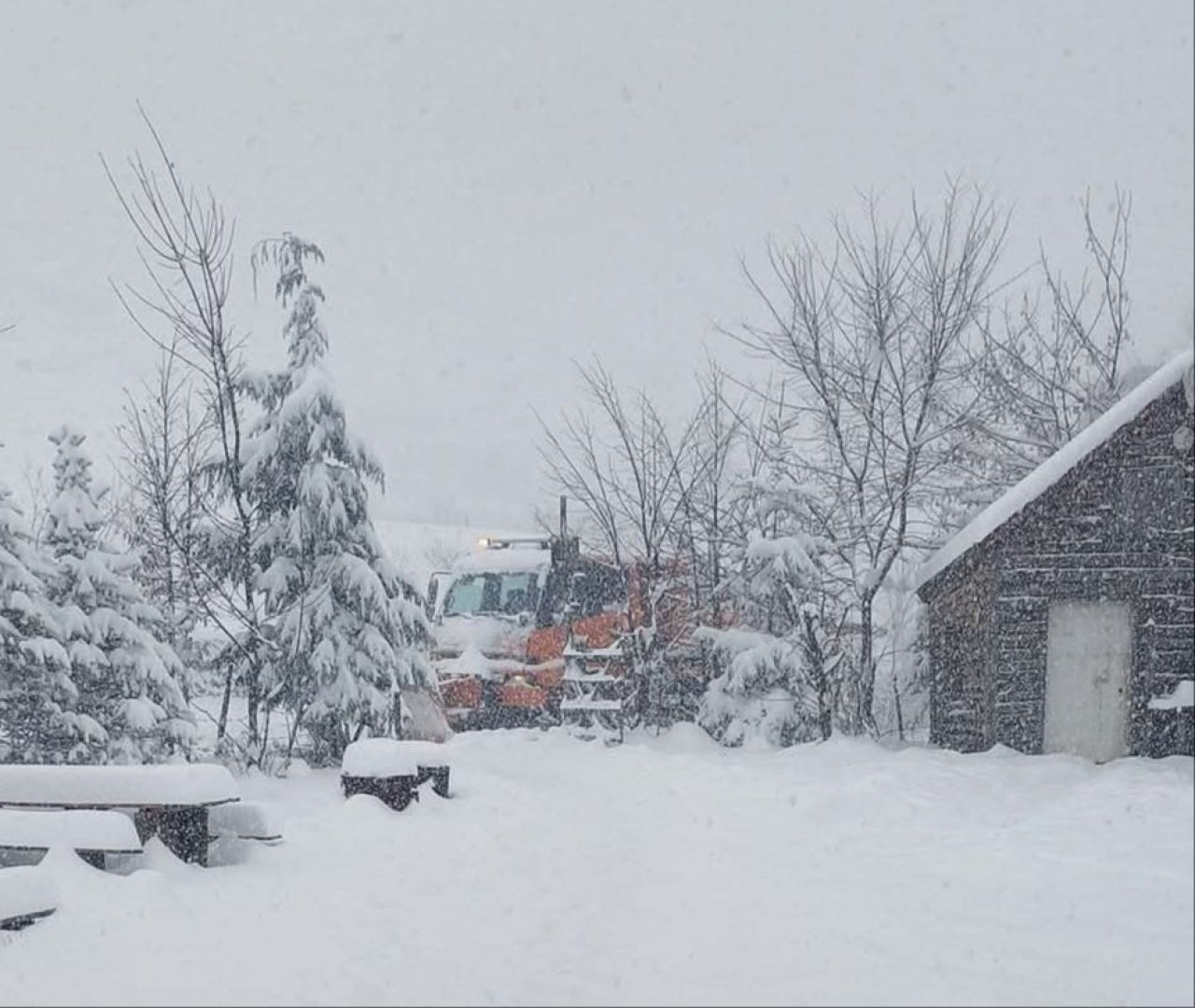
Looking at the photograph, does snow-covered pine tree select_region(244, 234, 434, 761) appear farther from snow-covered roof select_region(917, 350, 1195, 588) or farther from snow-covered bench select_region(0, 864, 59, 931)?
snow-covered bench select_region(0, 864, 59, 931)

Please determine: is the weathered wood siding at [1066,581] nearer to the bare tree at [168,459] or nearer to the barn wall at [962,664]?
the barn wall at [962,664]

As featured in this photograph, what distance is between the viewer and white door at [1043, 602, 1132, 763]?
11398mm

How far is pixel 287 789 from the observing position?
11.3 m

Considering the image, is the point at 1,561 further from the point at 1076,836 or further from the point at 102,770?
the point at 1076,836

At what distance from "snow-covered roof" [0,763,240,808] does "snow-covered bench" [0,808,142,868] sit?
37 centimetres

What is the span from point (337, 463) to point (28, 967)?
372 inches

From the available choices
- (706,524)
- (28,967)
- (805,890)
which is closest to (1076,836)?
(805,890)

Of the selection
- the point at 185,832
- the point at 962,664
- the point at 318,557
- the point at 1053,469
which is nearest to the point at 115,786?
the point at 185,832

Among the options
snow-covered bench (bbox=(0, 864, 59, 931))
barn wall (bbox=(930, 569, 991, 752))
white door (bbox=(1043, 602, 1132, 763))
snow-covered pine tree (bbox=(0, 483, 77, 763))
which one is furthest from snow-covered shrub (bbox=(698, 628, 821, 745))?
snow-covered bench (bbox=(0, 864, 59, 931))

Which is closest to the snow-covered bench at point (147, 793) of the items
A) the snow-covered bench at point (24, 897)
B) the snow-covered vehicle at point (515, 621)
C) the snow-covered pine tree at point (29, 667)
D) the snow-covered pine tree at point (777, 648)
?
Result: the snow-covered bench at point (24, 897)

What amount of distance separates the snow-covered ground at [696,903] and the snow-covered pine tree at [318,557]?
4621 millimetres

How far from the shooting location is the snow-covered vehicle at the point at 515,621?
55.4 ft

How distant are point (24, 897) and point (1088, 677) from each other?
9.56 metres

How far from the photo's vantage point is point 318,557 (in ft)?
48.2
